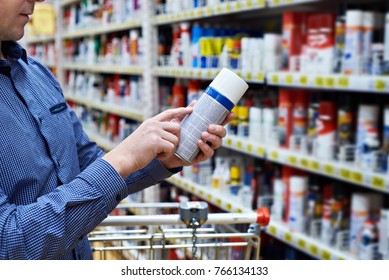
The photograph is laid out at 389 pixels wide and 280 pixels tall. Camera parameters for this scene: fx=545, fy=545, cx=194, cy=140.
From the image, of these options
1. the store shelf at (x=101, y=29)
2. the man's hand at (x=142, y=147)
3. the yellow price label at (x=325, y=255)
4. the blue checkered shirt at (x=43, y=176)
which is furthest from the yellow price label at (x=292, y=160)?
the store shelf at (x=101, y=29)

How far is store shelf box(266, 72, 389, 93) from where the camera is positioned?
187 centimetres

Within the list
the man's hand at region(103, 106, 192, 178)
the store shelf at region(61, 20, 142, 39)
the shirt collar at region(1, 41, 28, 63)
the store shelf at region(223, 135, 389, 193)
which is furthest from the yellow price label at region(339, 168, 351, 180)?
the store shelf at region(61, 20, 142, 39)

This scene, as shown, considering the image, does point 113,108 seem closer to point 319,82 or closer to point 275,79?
point 275,79

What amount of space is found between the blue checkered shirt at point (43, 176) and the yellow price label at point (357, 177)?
913 millimetres

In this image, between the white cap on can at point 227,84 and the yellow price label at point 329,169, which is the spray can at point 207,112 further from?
the yellow price label at point 329,169

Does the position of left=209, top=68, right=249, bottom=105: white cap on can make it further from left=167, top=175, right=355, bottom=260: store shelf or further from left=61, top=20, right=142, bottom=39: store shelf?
left=61, top=20, right=142, bottom=39: store shelf

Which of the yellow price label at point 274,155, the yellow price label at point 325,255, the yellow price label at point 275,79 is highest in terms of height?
the yellow price label at point 275,79

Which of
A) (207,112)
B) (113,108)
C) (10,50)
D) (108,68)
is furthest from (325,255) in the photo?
(108,68)

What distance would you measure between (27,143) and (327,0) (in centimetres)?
177

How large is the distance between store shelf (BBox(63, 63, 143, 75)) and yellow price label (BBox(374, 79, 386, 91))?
2.22 meters

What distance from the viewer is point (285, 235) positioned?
94.2 inches

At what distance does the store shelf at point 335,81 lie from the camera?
1868 mm
